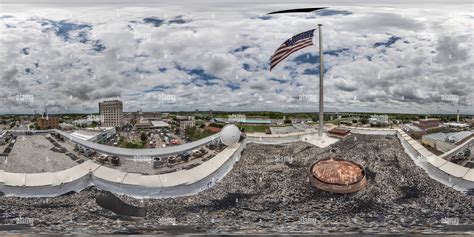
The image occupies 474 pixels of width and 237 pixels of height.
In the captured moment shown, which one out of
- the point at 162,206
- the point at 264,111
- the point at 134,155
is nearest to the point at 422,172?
the point at 264,111

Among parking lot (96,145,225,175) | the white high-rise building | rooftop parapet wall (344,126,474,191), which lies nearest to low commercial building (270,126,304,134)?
parking lot (96,145,225,175)

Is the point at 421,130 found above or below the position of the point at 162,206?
above

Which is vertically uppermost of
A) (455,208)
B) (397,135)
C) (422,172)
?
(397,135)

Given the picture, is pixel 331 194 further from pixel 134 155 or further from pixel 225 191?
pixel 134 155
